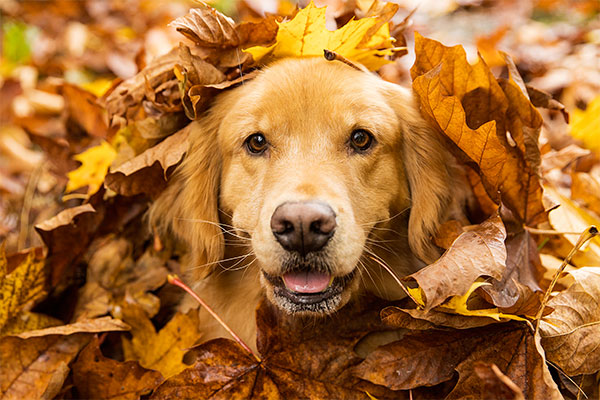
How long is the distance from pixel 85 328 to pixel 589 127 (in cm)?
348

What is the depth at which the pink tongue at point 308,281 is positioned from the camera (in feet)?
6.70

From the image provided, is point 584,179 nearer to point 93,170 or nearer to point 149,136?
point 149,136

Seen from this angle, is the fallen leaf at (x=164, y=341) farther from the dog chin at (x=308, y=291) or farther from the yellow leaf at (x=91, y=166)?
the yellow leaf at (x=91, y=166)

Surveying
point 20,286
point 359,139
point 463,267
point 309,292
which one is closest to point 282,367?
point 309,292

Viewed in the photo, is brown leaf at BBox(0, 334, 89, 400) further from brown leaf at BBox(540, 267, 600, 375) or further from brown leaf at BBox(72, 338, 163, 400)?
brown leaf at BBox(540, 267, 600, 375)

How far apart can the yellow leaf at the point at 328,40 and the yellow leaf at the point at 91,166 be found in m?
1.15

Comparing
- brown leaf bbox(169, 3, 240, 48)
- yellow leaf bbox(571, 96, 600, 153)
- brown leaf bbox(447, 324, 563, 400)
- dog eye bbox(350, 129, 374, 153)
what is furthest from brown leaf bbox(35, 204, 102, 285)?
yellow leaf bbox(571, 96, 600, 153)

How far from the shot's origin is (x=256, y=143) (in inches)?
92.4

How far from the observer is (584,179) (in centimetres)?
283

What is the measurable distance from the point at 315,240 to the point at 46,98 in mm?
4036

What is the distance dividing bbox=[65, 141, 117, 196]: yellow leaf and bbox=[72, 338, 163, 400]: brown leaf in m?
1.06

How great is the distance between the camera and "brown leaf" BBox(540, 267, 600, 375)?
187cm

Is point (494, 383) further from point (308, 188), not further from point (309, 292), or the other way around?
point (308, 188)

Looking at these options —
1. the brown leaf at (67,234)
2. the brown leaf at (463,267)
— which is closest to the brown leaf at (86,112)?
the brown leaf at (67,234)
